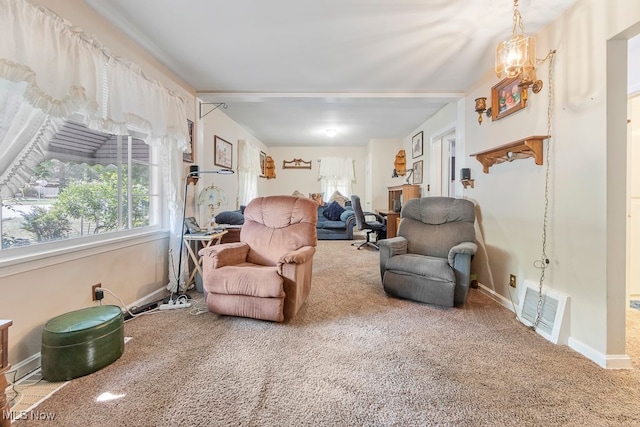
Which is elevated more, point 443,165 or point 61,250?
point 443,165

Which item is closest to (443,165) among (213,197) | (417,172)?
(417,172)

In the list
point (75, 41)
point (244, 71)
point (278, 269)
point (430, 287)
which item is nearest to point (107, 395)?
point (278, 269)

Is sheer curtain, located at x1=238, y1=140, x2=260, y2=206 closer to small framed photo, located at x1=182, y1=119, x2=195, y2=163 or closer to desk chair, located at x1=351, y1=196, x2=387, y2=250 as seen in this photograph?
small framed photo, located at x1=182, y1=119, x2=195, y2=163

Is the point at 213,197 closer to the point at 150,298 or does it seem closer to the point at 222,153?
the point at 150,298

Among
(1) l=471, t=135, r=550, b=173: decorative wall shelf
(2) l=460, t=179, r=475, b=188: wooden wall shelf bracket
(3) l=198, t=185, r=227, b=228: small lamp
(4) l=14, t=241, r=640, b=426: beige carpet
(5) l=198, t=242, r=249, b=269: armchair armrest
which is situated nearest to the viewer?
(4) l=14, t=241, r=640, b=426: beige carpet

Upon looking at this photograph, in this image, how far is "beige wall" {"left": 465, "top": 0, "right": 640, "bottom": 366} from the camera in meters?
1.68

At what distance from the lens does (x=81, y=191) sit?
6.72 ft

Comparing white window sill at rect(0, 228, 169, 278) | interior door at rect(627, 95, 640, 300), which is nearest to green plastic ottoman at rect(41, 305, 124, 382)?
Answer: white window sill at rect(0, 228, 169, 278)

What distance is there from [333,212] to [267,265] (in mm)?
4001

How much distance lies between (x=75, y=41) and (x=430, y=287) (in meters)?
3.19

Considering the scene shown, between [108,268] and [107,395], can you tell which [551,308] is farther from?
[108,268]

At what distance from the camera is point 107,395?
144 centimetres

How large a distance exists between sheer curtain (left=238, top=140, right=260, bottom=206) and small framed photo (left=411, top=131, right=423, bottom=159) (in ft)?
11.1

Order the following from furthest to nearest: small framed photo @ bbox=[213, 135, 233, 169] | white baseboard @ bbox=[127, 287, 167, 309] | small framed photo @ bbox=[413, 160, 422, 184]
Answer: small framed photo @ bbox=[413, 160, 422, 184] < small framed photo @ bbox=[213, 135, 233, 169] < white baseboard @ bbox=[127, 287, 167, 309]
